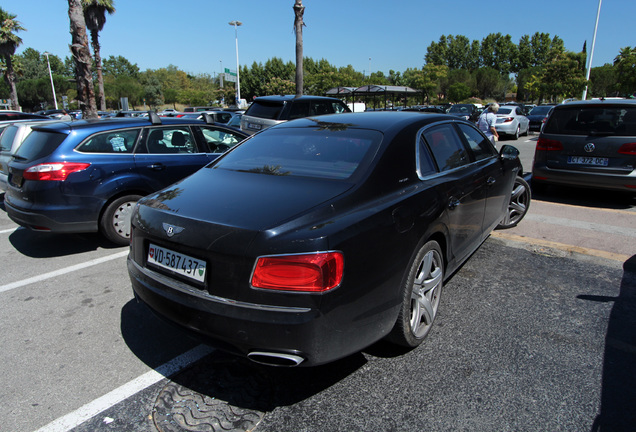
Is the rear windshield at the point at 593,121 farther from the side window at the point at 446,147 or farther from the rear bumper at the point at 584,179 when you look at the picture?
the side window at the point at 446,147

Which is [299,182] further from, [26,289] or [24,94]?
[24,94]

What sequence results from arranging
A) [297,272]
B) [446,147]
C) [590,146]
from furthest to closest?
[590,146] → [446,147] → [297,272]

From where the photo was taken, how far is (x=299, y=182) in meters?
2.72

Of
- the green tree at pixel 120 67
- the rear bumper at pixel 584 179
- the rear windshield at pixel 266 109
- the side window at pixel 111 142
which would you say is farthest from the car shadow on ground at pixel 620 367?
the green tree at pixel 120 67

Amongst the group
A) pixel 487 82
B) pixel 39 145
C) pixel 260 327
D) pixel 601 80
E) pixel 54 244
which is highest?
pixel 601 80

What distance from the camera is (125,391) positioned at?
252cm

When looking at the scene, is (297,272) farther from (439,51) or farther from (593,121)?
(439,51)

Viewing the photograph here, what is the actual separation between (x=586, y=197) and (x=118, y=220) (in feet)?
25.5

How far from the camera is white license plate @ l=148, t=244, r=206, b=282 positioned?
225cm

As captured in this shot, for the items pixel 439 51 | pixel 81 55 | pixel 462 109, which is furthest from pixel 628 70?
pixel 439 51

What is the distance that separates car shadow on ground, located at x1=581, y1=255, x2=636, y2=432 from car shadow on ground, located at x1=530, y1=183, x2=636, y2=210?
3.75 meters

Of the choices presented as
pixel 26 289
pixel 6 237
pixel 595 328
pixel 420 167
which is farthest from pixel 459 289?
pixel 6 237

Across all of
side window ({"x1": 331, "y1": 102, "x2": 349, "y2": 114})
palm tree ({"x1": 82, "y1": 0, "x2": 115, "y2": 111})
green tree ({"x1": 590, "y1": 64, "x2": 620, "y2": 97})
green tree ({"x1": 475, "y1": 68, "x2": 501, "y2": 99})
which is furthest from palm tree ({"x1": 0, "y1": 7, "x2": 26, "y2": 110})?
green tree ({"x1": 590, "y1": 64, "x2": 620, "y2": 97})

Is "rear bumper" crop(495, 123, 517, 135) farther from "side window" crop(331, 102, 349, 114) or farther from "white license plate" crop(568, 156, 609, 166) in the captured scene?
"white license plate" crop(568, 156, 609, 166)
